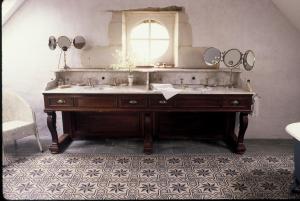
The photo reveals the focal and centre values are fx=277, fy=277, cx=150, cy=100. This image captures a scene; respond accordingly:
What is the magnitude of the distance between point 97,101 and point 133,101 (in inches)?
17.2

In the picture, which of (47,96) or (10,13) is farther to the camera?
(10,13)

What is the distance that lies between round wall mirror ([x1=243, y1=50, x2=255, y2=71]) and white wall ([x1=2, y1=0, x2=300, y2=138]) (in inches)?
6.0

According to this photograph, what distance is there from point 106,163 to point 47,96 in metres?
1.08

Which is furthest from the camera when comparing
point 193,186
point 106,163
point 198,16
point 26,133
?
point 198,16

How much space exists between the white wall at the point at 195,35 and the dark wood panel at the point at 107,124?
0.68m

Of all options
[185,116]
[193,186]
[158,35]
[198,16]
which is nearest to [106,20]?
[158,35]

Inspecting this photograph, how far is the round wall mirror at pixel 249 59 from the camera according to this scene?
3676mm

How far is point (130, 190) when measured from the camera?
8.75 ft

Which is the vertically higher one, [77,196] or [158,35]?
[158,35]

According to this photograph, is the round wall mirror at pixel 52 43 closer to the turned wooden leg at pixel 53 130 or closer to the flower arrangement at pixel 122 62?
the flower arrangement at pixel 122 62

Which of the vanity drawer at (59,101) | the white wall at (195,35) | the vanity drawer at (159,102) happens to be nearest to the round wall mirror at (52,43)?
the white wall at (195,35)

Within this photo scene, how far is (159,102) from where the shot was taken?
133 inches

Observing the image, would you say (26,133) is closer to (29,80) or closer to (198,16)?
(29,80)

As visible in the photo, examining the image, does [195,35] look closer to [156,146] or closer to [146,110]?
[146,110]
